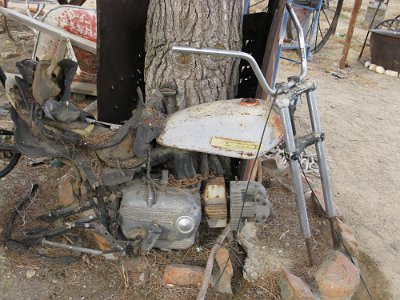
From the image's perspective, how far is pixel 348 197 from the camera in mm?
3979

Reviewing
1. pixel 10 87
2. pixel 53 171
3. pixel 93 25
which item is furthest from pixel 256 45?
pixel 93 25

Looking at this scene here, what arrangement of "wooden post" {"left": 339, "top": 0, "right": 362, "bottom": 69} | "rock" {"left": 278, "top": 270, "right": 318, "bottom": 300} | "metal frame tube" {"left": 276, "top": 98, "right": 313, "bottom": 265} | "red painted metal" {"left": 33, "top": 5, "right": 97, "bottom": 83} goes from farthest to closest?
1. "wooden post" {"left": 339, "top": 0, "right": 362, "bottom": 69}
2. "red painted metal" {"left": 33, "top": 5, "right": 97, "bottom": 83}
3. "rock" {"left": 278, "top": 270, "right": 318, "bottom": 300}
4. "metal frame tube" {"left": 276, "top": 98, "right": 313, "bottom": 265}

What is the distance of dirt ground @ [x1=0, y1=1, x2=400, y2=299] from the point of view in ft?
9.04

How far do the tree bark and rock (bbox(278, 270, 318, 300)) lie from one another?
4.13 ft

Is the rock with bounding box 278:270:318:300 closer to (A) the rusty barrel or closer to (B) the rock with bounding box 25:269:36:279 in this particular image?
(B) the rock with bounding box 25:269:36:279

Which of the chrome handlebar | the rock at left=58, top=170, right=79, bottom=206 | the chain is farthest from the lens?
the chain

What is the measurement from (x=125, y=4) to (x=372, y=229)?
266 cm

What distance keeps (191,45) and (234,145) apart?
2.72 feet

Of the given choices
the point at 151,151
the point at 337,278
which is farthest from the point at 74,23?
the point at 337,278

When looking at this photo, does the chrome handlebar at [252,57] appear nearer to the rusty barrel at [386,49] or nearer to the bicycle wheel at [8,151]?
the bicycle wheel at [8,151]

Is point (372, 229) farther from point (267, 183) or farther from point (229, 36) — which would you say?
point (229, 36)

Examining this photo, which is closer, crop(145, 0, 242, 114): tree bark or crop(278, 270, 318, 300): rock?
crop(278, 270, 318, 300): rock

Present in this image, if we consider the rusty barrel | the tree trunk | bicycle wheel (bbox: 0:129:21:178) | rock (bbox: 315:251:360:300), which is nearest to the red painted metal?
bicycle wheel (bbox: 0:129:21:178)

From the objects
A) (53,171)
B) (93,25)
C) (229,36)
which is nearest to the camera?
(229,36)
